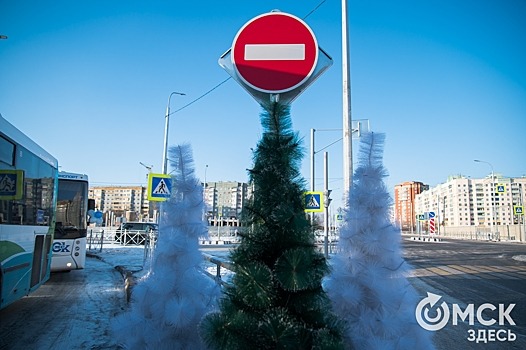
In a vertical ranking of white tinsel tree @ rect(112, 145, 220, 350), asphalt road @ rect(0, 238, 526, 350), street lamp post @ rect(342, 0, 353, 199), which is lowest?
asphalt road @ rect(0, 238, 526, 350)

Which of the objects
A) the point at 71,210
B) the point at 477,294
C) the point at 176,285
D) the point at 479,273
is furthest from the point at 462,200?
the point at 176,285

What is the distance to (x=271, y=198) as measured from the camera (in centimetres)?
202

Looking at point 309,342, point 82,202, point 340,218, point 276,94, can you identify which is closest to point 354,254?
point 340,218

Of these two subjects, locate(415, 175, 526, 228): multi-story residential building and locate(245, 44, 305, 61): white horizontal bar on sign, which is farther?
locate(415, 175, 526, 228): multi-story residential building

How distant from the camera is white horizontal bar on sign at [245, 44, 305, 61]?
271cm

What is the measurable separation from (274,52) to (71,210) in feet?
37.6

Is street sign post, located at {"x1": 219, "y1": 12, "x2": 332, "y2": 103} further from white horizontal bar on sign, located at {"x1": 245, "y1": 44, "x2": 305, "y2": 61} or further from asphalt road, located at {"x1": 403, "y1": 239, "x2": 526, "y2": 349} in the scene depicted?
asphalt road, located at {"x1": 403, "y1": 239, "x2": 526, "y2": 349}

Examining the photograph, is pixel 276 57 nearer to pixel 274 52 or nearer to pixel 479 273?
pixel 274 52

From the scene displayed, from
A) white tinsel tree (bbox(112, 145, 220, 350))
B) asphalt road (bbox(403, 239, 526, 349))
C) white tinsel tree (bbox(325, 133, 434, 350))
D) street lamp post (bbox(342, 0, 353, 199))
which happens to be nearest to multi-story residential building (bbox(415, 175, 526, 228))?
asphalt road (bbox(403, 239, 526, 349))

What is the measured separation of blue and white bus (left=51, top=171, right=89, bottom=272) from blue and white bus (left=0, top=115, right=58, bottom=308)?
123 inches

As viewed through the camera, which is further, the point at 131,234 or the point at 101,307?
the point at 131,234

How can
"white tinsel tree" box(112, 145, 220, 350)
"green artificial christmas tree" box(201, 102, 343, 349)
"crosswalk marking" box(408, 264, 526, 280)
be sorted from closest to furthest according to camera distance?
"green artificial christmas tree" box(201, 102, 343, 349) → "white tinsel tree" box(112, 145, 220, 350) → "crosswalk marking" box(408, 264, 526, 280)

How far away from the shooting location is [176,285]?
3.20 meters

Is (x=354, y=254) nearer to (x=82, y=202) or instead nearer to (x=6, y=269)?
(x=6, y=269)
